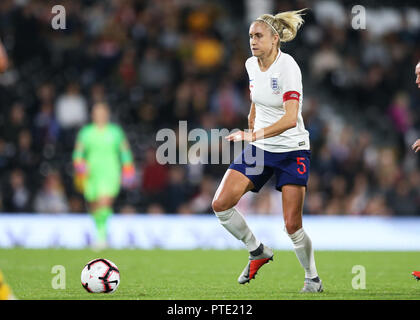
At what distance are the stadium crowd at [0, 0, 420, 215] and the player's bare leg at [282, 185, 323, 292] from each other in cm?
687

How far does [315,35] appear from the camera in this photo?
18.1 meters

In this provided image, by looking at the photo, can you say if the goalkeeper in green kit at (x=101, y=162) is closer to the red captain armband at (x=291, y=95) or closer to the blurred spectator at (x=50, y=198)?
the blurred spectator at (x=50, y=198)

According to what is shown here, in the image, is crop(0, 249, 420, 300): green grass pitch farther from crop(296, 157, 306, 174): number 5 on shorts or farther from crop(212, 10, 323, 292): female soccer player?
crop(296, 157, 306, 174): number 5 on shorts

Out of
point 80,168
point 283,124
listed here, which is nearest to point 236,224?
point 283,124

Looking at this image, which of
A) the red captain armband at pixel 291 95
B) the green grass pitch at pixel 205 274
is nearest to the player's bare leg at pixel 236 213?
the green grass pitch at pixel 205 274

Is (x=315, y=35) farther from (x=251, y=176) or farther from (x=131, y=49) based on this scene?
(x=251, y=176)

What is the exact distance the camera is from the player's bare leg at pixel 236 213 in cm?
744

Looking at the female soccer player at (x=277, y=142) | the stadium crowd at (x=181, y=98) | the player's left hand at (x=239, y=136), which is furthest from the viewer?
the stadium crowd at (x=181, y=98)

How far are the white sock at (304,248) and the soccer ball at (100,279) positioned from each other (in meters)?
1.60

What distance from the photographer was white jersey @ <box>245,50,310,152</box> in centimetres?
729

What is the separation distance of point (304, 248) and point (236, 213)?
0.71 metres

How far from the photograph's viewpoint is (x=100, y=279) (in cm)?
724
